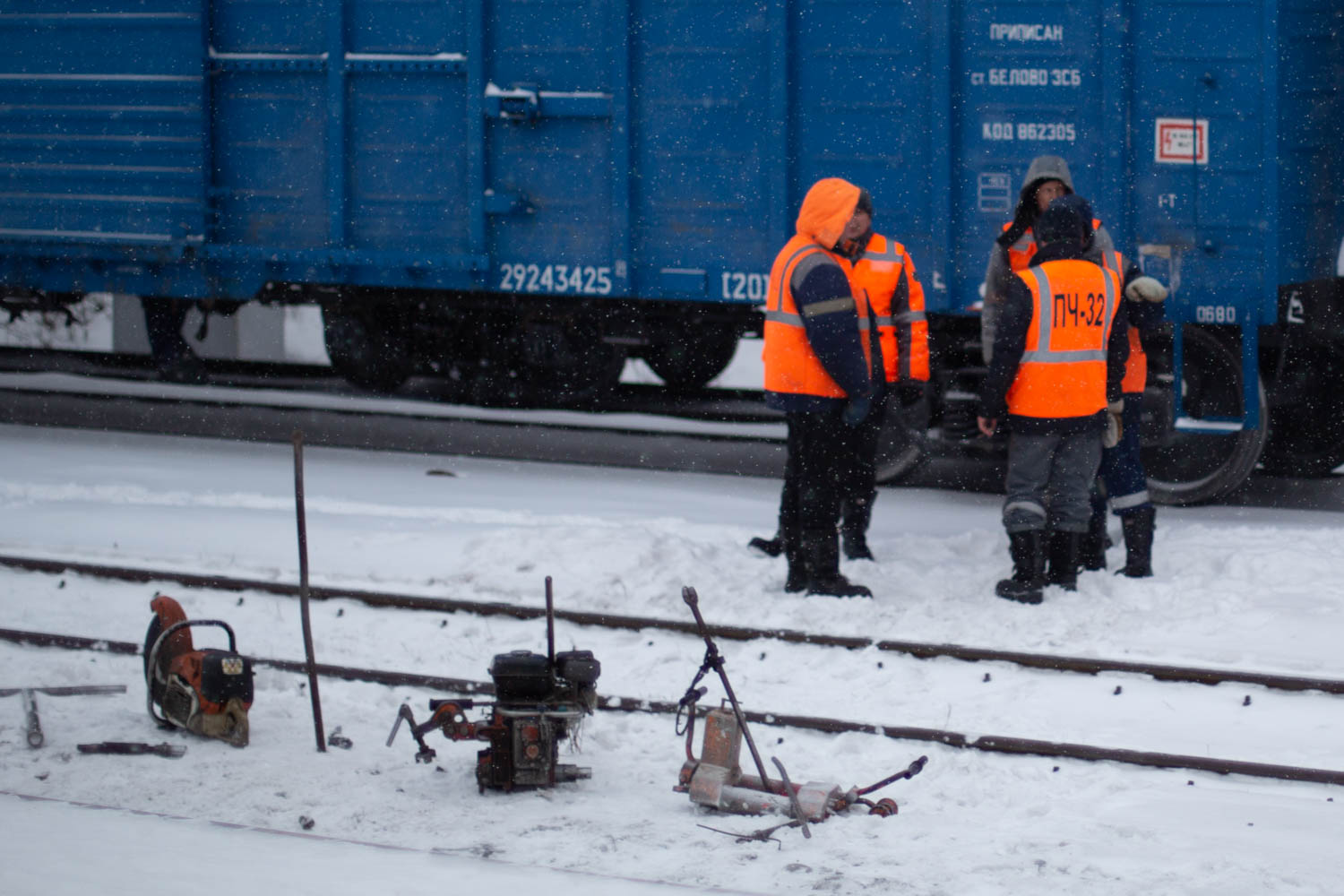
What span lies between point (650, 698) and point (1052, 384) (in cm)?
237

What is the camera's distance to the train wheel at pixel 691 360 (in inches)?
492

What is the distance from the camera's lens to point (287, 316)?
18109 millimetres

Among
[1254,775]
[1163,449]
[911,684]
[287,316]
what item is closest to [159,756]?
[911,684]

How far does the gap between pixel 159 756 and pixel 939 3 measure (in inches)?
248

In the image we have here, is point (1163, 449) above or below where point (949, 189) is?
below

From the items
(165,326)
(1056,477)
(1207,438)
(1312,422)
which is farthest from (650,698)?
(165,326)

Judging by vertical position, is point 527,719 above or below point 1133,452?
below

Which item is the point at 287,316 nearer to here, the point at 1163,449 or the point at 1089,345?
the point at 1163,449

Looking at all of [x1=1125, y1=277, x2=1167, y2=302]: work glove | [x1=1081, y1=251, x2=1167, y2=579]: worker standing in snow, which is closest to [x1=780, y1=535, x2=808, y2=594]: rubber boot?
[x1=1081, y1=251, x2=1167, y2=579]: worker standing in snow

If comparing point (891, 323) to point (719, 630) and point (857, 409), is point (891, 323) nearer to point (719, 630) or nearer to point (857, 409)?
point (857, 409)

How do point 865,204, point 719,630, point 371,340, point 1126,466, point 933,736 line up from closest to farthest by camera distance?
point 933,736, point 719,630, point 865,204, point 1126,466, point 371,340

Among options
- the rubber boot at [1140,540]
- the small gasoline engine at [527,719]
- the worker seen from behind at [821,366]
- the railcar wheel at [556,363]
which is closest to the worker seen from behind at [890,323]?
the worker seen from behind at [821,366]

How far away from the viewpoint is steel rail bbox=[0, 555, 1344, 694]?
6.43 metres

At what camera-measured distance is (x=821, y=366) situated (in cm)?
743
